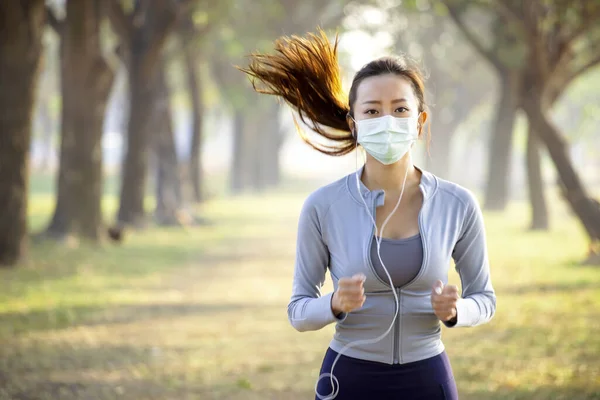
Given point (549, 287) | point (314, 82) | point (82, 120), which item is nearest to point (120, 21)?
point (82, 120)

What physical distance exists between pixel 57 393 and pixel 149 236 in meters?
14.6

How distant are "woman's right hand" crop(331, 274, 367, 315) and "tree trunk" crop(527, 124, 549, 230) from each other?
20.8m

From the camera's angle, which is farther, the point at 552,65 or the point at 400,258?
the point at 552,65

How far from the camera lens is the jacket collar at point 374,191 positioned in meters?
3.70

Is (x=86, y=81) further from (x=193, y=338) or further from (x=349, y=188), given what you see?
(x=349, y=188)

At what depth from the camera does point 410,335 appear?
3.59 m

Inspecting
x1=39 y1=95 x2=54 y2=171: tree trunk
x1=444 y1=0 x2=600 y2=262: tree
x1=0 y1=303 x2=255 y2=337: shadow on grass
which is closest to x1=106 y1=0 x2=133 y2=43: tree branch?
x1=444 y1=0 x2=600 y2=262: tree

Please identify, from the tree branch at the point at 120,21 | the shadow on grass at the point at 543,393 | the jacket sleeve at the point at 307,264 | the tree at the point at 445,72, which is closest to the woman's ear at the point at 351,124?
the jacket sleeve at the point at 307,264

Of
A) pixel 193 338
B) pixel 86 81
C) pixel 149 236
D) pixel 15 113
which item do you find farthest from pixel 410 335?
pixel 149 236

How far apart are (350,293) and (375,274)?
0.30 meters

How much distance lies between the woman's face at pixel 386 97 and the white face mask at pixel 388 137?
1.4 inches

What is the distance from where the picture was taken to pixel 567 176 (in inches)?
642

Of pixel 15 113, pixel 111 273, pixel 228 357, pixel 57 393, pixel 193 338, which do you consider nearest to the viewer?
pixel 57 393

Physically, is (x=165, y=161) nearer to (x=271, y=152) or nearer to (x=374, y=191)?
(x=374, y=191)
